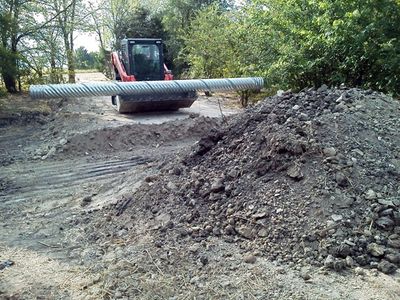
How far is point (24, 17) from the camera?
13.9 metres

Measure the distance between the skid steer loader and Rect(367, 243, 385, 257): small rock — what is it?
8.64 m

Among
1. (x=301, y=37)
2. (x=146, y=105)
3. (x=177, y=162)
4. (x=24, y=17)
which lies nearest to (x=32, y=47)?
(x=24, y=17)

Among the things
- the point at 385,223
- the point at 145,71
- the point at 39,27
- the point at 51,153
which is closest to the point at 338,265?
the point at 385,223

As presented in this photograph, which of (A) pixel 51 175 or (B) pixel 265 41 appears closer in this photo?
(A) pixel 51 175

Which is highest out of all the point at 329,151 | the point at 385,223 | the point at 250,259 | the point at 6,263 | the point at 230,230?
the point at 329,151

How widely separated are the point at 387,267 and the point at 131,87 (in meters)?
7.67

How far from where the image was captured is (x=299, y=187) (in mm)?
3672

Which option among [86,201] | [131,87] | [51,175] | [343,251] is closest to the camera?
[343,251]

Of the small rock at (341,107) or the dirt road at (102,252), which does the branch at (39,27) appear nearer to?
the dirt road at (102,252)

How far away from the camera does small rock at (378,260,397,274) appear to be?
300cm

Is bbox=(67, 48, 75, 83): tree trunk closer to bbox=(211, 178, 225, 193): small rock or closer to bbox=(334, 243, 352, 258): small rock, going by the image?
bbox=(211, 178, 225, 193): small rock

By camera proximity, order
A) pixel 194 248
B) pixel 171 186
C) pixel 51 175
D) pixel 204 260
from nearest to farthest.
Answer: pixel 204 260, pixel 194 248, pixel 171 186, pixel 51 175

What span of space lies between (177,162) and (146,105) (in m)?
6.73

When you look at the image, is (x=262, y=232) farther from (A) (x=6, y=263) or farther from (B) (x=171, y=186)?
(A) (x=6, y=263)
